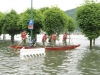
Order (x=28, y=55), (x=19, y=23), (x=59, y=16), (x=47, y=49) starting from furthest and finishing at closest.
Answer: (x=19, y=23)
(x=59, y=16)
(x=47, y=49)
(x=28, y=55)

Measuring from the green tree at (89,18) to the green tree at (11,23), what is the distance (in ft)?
54.7

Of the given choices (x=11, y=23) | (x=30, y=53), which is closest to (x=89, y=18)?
(x=30, y=53)

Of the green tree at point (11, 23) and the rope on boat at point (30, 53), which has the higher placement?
the green tree at point (11, 23)

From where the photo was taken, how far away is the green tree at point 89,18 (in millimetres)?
31672

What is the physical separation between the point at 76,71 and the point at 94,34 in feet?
54.0

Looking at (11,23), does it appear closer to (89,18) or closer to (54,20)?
(54,20)

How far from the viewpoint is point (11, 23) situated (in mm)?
46031

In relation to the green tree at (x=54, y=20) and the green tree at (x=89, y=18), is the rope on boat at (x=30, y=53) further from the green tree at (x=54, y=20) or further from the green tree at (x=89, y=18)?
the green tree at (x=54, y=20)

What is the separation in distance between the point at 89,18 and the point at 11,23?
18.8 meters

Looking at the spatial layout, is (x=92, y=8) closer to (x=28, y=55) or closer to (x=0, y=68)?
(x=28, y=55)

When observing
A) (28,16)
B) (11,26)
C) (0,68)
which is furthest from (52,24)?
(0,68)

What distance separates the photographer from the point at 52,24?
4075cm

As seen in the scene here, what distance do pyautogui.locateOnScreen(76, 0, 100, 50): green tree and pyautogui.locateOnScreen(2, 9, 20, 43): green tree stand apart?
16.7m

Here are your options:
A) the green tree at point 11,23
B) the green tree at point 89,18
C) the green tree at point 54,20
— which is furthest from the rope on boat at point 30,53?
the green tree at point 11,23
